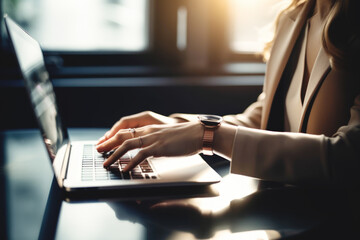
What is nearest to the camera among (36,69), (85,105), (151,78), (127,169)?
(127,169)

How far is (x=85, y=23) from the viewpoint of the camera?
2.04m

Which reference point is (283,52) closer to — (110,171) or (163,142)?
(163,142)

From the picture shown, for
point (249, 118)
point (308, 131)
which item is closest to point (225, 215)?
point (308, 131)

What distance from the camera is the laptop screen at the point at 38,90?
27.7 inches

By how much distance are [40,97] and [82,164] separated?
184mm

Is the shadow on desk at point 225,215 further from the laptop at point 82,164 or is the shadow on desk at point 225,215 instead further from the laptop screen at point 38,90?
the laptop screen at point 38,90

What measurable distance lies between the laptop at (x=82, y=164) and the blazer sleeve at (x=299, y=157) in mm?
89

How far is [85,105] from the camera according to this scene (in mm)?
1807

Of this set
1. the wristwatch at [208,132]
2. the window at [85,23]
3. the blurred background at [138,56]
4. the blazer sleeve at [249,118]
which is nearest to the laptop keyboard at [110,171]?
the wristwatch at [208,132]

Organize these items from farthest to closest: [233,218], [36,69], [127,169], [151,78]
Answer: [151,78] < [36,69] < [127,169] < [233,218]

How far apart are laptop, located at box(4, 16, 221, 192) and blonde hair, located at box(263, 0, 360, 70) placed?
392mm

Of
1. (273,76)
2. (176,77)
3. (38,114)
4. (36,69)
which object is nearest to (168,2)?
(176,77)

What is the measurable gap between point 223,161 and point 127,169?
307 millimetres

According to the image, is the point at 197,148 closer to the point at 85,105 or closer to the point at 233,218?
the point at 233,218
